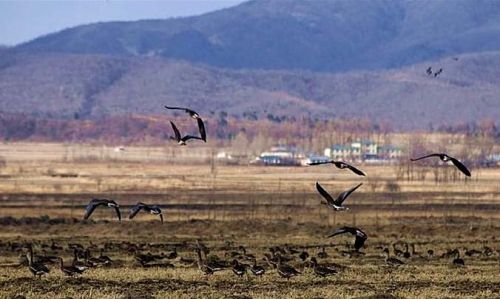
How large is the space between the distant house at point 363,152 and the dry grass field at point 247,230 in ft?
149

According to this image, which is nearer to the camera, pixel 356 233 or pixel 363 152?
pixel 356 233

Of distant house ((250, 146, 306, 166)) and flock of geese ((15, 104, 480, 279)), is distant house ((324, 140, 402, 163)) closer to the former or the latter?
distant house ((250, 146, 306, 166))

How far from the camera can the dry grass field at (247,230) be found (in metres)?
24.1

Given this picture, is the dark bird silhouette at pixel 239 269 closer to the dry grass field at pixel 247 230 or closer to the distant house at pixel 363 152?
the dry grass field at pixel 247 230

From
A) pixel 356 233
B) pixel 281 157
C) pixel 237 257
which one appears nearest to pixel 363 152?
pixel 281 157

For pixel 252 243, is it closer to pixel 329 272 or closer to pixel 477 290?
pixel 329 272

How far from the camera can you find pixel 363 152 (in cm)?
16375

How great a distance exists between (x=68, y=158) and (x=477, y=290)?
427 ft

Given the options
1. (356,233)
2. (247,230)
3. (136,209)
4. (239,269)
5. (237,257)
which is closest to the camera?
(356,233)

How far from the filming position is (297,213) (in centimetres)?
5728

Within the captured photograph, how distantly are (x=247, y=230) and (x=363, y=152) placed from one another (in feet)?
390

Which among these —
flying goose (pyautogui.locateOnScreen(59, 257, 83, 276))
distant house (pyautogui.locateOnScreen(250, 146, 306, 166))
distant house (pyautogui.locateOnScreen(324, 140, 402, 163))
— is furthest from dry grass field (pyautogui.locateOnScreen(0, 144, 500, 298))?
distant house (pyautogui.locateOnScreen(324, 140, 402, 163))

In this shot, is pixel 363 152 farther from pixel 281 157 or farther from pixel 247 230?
pixel 247 230

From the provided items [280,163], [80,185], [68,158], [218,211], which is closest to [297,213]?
[218,211]
